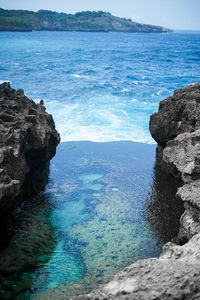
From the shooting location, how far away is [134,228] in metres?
6.68

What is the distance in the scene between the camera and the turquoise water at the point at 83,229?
16.9ft

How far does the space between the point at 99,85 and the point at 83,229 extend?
18.3m

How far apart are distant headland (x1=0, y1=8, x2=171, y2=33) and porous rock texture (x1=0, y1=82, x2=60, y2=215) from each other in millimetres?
74954

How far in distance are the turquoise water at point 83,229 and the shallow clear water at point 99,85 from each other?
425 centimetres

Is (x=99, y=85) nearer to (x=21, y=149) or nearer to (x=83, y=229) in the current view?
(x=21, y=149)

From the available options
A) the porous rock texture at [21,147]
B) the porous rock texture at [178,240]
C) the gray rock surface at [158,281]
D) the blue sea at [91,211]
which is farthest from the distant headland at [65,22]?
the gray rock surface at [158,281]

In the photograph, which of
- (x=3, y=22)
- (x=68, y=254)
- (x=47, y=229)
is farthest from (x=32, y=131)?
(x=3, y=22)

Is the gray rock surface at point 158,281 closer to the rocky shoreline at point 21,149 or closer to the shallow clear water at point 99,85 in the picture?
the rocky shoreline at point 21,149

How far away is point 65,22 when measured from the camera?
10306 centimetres

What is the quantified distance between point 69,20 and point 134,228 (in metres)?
108

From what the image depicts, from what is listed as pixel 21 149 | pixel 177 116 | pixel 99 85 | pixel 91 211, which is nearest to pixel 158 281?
pixel 21 149

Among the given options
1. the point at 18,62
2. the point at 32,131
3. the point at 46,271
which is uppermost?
the point at 18,62

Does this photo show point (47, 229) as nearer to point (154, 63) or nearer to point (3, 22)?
point (154, 63)

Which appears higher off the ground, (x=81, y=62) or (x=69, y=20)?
(x=69, y=20)
